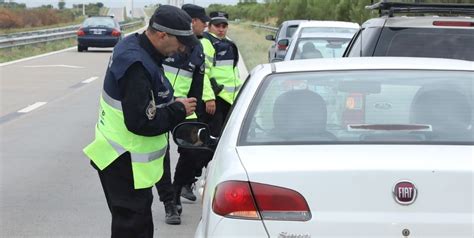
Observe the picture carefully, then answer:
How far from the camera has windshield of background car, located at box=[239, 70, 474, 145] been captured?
3.71m

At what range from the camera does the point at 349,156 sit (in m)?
3.37

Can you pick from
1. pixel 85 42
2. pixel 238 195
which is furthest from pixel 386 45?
pixel 85 42

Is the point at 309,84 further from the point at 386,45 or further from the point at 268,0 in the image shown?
the point at 268,0

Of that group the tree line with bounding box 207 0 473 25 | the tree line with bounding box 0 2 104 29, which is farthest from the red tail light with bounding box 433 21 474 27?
the tree line with bounding box 0 2 104 29

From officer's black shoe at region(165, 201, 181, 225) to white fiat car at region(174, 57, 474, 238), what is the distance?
253 cm

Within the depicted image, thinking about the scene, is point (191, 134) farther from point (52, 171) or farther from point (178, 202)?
point (52, 171)

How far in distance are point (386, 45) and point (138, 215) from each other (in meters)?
3.39

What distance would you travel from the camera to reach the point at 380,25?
725 cm

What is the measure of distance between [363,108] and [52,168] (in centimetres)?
576

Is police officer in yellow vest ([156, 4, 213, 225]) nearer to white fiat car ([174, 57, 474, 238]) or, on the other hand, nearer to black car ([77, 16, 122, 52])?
white fiat car ([174, 57, 474, 238])

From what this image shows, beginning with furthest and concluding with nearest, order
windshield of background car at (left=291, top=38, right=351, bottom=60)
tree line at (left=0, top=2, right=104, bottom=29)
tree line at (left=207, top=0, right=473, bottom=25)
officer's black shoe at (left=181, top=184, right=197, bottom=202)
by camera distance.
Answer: tree line at (left=0, top=2, right=104, bottom=29)
tree line at (left=207, top=0, right=473, bottom=25)
windshield of background car at (left=291, top=38, right=351, bottom=60)
officer's black shoe at (left=181, top=184, right=197, bottom=202)

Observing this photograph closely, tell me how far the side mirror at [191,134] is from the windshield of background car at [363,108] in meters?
0.64

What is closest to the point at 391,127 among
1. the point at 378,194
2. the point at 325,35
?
the point at 378,194

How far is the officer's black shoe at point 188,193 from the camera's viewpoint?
7426 mm
